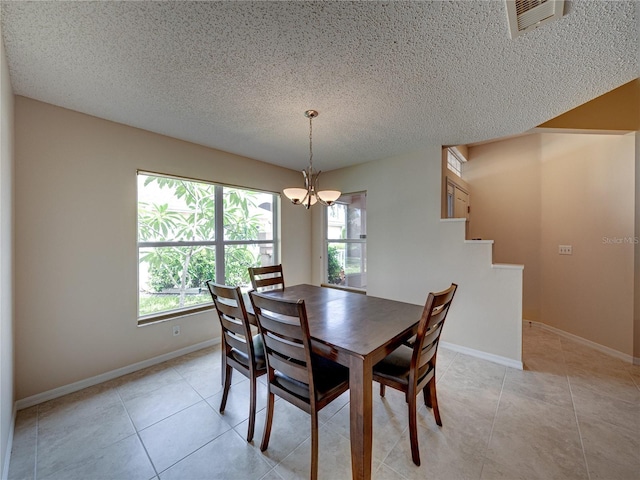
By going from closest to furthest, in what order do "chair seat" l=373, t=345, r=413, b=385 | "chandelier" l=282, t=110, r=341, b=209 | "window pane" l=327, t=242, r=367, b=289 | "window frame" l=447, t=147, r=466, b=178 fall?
"chair seat" l=373, t=345, r=413, b=385, "chandelier" l=282, t=110, r=341, b=209, "window frame" l=447, t=147, r=466, b=178, "window pane" l=327, t=242, r=367, b=289

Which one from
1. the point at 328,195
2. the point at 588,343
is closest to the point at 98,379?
the point at 328,195

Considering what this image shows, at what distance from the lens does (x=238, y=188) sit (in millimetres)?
3346

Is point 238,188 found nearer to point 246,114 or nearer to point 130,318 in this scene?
point 246,114

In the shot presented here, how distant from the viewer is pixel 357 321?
5.40 feet

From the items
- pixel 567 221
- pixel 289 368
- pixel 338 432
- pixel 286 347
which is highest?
pixel 567 221

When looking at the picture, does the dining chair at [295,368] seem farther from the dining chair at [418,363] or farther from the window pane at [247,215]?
the window pane at [247,215]

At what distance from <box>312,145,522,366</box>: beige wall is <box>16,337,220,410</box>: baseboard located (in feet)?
8.11

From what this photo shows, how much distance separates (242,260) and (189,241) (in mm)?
751

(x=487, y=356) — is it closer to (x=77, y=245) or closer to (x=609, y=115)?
(x=609, y=115)

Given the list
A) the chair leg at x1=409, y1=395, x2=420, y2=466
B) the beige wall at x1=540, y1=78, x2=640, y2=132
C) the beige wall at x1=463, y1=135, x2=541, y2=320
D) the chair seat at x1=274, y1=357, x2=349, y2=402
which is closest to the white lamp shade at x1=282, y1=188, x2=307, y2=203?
the chair seat at x1=274, y1=357, x2=349, y2=402

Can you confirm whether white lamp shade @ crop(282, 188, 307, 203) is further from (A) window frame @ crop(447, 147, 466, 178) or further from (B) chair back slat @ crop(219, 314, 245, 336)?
(A) window frame @ crop(447, 147, 466, 178)

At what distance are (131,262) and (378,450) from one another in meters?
2.65

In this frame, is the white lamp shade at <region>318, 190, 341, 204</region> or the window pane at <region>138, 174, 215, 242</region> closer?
the white lamp shade at <region>318, 190, 341, 204</region>

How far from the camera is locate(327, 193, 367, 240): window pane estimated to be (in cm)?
382
